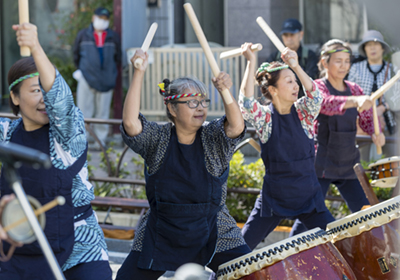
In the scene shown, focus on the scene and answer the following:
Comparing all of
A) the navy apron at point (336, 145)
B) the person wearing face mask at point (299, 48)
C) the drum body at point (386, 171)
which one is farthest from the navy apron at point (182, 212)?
the person wearing face mask at point (299, 48)

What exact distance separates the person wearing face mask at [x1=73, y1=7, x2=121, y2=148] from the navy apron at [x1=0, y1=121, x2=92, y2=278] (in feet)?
21.6

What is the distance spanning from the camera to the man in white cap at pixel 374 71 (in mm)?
5824

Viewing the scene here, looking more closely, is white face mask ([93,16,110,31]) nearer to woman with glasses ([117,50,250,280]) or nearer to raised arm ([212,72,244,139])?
woman with glasses ([117,50,250,280])

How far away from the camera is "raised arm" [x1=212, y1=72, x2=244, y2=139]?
2812mm

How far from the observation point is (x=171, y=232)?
2.94 meters

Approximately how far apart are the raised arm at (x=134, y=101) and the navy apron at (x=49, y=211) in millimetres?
388

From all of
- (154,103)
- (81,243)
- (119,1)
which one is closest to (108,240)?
(81,243)

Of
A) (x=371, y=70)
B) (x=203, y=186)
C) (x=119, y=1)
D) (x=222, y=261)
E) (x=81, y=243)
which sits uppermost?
(x=119, y=1)

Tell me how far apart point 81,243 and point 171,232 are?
0.50 meters

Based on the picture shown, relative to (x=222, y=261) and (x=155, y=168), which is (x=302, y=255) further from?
(x=155, y=168)

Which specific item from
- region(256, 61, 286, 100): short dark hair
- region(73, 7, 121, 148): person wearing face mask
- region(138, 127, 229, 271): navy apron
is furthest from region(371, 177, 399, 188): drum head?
region(73, 7, 121, 148): person wearing face mask

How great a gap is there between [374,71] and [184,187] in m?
3.70

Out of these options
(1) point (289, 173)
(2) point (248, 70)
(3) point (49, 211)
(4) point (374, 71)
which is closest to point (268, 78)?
(2) point (248, 70)

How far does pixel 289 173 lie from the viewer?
3.68 m
